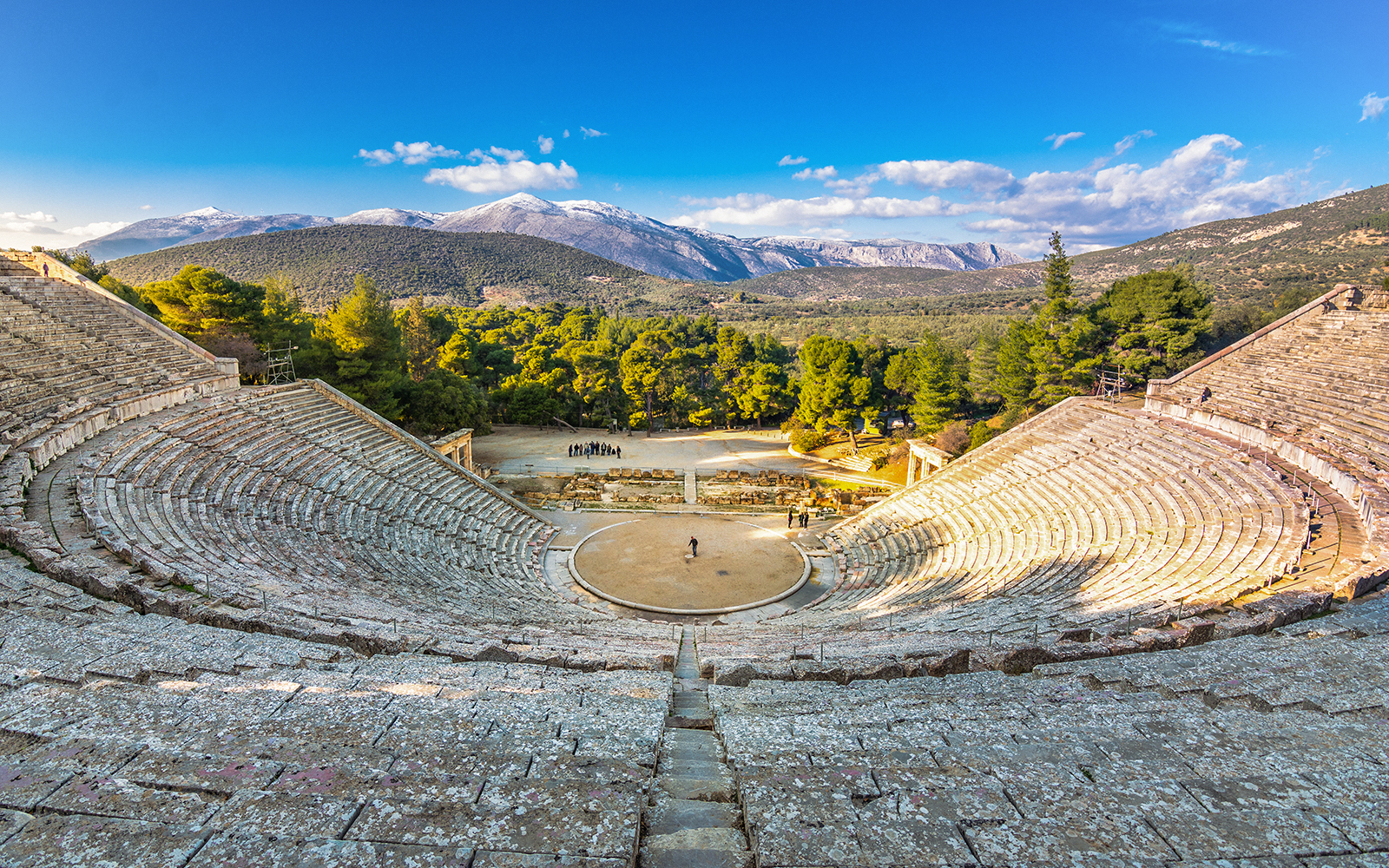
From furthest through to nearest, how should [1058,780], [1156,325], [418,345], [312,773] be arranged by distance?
[418,345]
[1156,325]
[1058,780]
[312,773]

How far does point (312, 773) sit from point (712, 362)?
4597 centimetres

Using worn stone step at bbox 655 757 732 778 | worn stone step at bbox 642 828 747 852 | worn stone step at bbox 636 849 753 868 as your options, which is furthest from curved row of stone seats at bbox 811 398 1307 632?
worn stone step at bbox 636 849 753 868

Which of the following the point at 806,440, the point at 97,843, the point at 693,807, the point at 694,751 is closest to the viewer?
the point at 97,843

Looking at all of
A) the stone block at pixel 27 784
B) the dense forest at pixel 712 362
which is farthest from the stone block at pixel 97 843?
the dense forest at pixel 712 362

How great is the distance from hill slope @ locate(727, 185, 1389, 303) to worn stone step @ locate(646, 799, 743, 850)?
6136 centimetres

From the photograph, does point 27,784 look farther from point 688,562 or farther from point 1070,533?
point 1070,533

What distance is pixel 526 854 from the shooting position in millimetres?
3111

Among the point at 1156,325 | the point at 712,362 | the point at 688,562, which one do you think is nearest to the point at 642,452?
the point at 712,362

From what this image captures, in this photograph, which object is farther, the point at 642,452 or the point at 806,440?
the point at 642,452

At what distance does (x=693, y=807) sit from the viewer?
3920mm

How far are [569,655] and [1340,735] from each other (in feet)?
23.2

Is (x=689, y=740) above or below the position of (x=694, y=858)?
below

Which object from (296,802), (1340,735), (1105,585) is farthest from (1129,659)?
(296,802)

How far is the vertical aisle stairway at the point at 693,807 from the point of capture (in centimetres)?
→ 339
